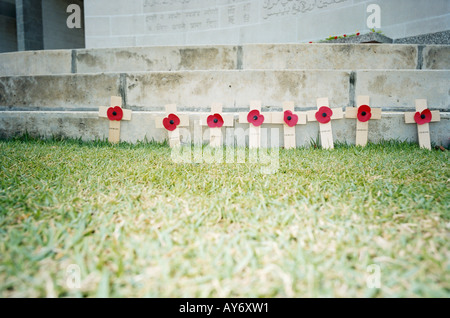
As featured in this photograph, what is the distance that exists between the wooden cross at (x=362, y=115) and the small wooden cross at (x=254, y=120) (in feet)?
2.65

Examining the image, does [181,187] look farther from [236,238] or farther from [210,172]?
[236,238]

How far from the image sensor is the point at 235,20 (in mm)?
5562

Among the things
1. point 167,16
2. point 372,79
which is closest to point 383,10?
point 372,79

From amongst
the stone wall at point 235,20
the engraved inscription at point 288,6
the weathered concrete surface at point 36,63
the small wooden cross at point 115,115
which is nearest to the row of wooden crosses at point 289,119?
the small wooden cross at point 115,115

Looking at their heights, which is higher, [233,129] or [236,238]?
[233,129]

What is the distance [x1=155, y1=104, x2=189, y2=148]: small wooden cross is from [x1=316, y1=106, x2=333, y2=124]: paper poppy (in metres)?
1.27

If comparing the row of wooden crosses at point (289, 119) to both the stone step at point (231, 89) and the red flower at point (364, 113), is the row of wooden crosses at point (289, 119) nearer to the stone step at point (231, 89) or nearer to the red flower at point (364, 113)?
the red flower at point (364, 113)

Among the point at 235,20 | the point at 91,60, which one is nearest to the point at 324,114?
the point at 91,60

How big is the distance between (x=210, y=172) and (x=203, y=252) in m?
0.88

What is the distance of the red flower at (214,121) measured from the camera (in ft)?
8.13

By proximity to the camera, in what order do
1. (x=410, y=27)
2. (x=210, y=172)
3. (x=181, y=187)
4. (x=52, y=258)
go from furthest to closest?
(x=410, y=27), (x=210, y=172), (x=181, y=187), (x=52, y=258)

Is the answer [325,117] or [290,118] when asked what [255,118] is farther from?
[325,117]

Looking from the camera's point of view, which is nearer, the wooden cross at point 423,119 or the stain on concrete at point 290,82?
the wooden cross at point 423,119

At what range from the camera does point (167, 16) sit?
584 centimetres
